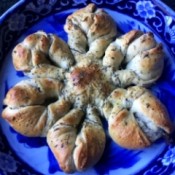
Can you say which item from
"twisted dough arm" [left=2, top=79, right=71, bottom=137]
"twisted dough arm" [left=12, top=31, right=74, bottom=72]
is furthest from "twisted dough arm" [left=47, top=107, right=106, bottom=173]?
"twisted dough arm" [left=12, top=31, right=74, bottom=72]

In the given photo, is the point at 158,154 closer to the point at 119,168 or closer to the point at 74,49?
the point at 119,168

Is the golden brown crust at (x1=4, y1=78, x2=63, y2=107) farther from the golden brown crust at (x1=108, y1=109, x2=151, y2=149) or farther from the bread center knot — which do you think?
the golden brown crust at (x1=108, y1=109, x2=151, y2=149)

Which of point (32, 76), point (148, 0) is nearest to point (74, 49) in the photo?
point (32, 76)

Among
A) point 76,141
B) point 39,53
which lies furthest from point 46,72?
point 76,141

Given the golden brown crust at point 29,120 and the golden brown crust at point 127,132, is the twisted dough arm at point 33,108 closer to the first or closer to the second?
the golden brown crust at point 29,120

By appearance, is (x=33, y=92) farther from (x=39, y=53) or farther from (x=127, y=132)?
(x=127, y=132)

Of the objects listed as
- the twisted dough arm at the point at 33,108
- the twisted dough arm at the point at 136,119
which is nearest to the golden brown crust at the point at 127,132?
the twisted dough arm at the point at 136,119
